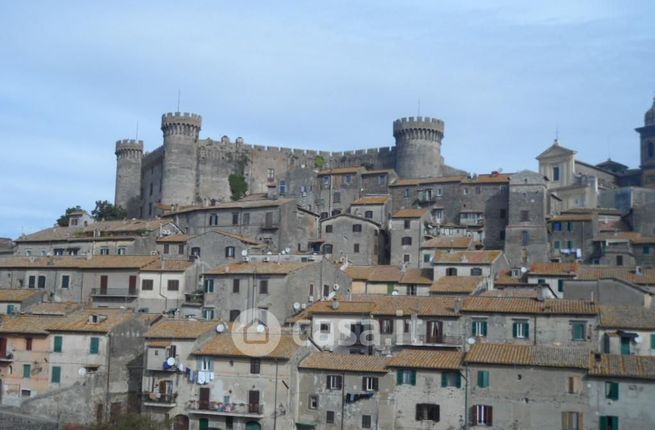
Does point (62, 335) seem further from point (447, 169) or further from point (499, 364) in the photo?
point (447, 169)

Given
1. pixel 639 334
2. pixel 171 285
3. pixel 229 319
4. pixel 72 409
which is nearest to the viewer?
pixel 639 334

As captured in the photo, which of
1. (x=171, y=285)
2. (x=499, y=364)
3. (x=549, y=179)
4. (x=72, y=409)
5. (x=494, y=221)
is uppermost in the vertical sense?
(x=549, y=179)

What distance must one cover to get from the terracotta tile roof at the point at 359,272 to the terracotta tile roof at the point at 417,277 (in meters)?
2.71

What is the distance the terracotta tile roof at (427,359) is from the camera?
→ 49.3 meters

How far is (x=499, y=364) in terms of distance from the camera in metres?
48.1

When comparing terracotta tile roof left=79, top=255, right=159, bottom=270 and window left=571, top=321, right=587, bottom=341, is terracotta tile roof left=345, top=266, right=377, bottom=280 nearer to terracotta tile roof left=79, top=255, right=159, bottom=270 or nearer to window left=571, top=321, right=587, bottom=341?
terracotta tile roof left=79, top=255, right=159, bottom=270

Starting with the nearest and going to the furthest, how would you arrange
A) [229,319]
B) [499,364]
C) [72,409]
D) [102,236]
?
[499,364]
[72,409]
[229,319]
[102,236]

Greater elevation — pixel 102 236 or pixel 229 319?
pixel 102 236

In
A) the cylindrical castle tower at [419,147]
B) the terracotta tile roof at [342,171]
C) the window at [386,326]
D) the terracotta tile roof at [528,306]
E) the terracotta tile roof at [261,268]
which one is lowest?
the window at [386,326]

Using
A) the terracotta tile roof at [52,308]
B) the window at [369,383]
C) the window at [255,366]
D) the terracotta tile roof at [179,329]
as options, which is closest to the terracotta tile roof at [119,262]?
the terracotta tile roof at [52,308]

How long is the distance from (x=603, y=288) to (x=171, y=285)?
28541 mm

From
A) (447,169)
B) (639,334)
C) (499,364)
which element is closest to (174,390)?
(499,364)

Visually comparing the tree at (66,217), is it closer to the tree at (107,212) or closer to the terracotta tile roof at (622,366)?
the tree at (107,212)

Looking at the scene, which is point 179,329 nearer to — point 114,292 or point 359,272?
point 114,292
